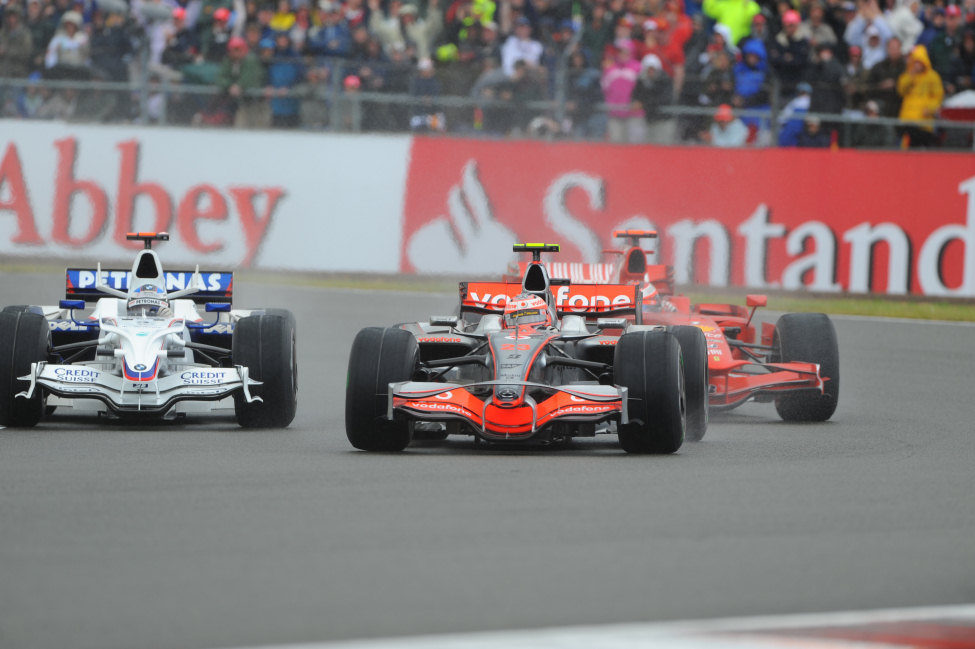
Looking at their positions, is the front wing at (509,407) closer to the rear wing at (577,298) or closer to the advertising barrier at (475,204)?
the rear wing at (577,298)

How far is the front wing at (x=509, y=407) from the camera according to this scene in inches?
384

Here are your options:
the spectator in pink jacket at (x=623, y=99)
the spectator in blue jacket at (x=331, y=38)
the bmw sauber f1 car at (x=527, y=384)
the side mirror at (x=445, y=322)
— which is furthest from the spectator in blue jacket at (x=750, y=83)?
the side mirror at (x=445, y=322)

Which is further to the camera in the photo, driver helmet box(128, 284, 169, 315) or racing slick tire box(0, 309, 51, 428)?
driver helmet box(128, 284, 169, 315)

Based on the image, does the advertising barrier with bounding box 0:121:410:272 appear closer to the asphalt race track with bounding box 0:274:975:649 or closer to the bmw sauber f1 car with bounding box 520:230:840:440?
the bmw sauber f1 car with bounding box 520:230:840:440

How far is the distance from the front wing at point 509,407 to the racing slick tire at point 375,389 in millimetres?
128

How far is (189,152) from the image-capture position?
863 inches

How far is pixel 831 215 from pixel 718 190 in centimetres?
133

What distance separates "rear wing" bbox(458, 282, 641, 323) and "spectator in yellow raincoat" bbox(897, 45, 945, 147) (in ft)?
33.1

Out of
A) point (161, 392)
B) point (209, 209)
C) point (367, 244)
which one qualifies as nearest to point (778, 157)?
point (367, 244)

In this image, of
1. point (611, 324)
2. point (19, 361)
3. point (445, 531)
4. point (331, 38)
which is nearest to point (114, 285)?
point (19, 361)

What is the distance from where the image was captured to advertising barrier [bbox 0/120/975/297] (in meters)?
20.2

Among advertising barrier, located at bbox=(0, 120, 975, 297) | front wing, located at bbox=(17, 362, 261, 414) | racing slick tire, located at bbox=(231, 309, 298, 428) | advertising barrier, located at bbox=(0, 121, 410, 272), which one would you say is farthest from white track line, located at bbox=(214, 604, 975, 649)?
advertising barrier, located at bbox=(0, 121, 410, 272)

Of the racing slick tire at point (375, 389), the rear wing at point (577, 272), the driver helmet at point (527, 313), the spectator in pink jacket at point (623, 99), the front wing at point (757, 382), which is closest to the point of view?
the racing slick tire at point (375, 389)

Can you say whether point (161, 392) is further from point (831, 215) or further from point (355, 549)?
point (831, 215)
